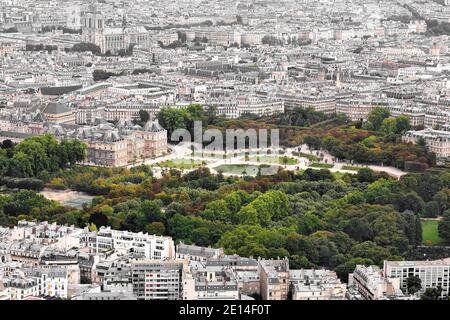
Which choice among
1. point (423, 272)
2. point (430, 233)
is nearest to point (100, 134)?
point (430, 233)

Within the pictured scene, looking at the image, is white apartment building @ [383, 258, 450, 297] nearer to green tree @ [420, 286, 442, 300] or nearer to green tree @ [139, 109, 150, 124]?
green tree @ [420, 286, 442, 300]

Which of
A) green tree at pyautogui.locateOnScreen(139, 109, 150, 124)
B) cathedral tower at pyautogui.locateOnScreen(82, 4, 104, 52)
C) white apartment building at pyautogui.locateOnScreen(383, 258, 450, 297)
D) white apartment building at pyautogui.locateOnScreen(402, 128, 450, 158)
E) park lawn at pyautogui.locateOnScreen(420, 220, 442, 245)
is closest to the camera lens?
white apartment building at pyautogui.locateOnScreen(383, 258, 450, 297)

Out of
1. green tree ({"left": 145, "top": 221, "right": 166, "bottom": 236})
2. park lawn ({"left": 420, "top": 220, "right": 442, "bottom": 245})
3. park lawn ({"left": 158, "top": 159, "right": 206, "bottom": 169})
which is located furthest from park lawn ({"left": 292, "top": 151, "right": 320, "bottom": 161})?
green tree ({"left": 145, "top": 221, "right": 166, "bottom": 236})

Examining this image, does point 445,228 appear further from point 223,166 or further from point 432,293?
point 223,166

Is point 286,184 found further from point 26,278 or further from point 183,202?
point 26,278

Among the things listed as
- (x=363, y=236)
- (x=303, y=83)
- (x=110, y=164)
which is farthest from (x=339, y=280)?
(x=303, y=83)

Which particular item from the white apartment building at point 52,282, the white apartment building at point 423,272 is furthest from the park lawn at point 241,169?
the white apartment building at point 52,282

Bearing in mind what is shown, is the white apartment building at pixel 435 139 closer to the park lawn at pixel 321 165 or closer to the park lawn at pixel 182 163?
the park lawn at pixel 321 165
